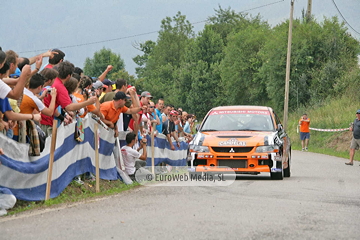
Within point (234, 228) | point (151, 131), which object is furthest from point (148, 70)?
point (234, 228)

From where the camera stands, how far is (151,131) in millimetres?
15625

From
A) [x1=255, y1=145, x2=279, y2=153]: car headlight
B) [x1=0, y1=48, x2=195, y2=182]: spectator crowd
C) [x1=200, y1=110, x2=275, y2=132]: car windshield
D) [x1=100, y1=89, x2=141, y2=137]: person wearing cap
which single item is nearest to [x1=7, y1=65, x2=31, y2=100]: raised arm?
[x1=0, y1=48, x2=195, y2=182]: spectator crowd

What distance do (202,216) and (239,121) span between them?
746cm

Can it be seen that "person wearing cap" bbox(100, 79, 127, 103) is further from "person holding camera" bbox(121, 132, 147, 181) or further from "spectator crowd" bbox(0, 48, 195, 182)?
"person holding camera" bbox(121, 132, 147, 181)

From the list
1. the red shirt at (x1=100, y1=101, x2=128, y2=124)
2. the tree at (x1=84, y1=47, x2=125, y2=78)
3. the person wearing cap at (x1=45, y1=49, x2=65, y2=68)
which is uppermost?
the tree at (x1=84, y1=47, x2=125, y2=78)

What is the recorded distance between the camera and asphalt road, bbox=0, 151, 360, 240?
276 inches

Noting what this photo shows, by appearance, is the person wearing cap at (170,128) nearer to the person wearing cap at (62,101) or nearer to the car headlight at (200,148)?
the car headlight at (200,148)

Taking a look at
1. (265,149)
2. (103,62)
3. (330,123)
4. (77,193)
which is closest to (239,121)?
(265,149)

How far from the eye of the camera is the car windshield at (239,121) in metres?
15.4

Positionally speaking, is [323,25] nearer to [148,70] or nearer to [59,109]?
[59,109]

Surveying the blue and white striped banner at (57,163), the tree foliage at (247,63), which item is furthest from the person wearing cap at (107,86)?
the tree foliage at (247,63)

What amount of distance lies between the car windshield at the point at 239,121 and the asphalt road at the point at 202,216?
10.9 feet

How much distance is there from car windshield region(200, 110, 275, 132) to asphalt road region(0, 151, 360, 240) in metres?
3.31

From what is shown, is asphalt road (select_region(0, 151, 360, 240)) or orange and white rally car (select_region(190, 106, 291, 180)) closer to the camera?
asphalt road (select_region(0, 151, 360, 240))
